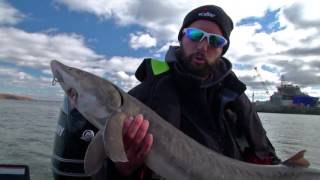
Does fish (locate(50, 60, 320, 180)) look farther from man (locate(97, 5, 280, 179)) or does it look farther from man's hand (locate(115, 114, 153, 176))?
man (locate(97, 5, 280, 179))

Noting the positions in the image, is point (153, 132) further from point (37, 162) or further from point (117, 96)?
point (37, 162)

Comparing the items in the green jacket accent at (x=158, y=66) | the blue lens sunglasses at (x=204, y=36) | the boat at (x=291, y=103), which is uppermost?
the blue lens sunglasses at (x=204, y=36)

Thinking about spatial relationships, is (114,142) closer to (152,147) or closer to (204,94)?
(152,147)

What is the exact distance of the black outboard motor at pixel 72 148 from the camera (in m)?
6.41

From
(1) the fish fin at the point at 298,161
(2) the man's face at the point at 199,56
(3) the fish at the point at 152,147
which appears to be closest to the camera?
(3) the fish at the point at 152,147

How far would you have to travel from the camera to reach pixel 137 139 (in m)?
3.51

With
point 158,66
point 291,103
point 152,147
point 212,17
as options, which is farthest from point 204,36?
point 291,103

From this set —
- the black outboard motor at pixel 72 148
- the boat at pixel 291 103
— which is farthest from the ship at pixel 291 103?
the black outboard motor at pixel 72 148

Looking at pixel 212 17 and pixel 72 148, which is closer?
pixel 212 17

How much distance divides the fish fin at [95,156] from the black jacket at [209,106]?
0.74m

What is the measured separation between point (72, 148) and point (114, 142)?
3.43m

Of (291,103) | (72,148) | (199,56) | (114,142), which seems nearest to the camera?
(114,142)

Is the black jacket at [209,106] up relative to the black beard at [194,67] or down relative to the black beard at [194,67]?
down

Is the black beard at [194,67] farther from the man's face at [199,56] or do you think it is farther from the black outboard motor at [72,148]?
the black outboard motor at [72,148]
